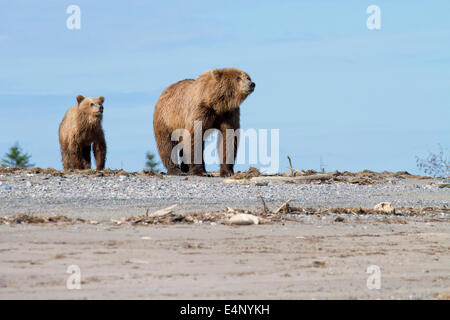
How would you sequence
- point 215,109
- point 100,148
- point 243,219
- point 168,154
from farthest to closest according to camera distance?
point 168,154 < point 100,148 < point 215,109 < point 243,219

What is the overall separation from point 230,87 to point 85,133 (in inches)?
143

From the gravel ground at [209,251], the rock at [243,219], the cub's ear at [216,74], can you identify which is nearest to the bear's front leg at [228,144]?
the cub's ear at [216,74]

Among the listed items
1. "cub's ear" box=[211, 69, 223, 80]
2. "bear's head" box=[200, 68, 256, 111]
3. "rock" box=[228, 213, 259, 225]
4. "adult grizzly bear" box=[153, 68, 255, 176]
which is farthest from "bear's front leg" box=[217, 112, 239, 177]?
"rock" box=[228, 213, 259, 225]

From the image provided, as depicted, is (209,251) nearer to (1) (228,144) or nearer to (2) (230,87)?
(1) (228,144)

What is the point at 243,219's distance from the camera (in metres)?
9.83

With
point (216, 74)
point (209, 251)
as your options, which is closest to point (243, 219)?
point (209, 251)

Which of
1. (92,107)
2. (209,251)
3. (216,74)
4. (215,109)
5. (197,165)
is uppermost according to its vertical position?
(216,74)

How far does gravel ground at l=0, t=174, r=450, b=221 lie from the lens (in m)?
10.9

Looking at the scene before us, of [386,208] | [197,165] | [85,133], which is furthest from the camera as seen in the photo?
[85,133]

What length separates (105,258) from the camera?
7449 mm

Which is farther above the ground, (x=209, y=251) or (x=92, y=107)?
(x=92, y=107)

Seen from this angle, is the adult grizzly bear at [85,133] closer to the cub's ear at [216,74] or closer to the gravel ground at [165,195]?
the cub's ear at [216,74]
